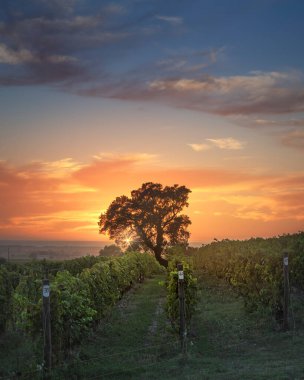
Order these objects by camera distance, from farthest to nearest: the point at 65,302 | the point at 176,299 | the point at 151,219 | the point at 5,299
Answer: the point at 151,219 < the point at 5,299 < the point at 176,299 < the point at 65,302

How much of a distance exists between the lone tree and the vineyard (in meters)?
46.5

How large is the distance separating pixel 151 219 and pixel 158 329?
56.5 meters

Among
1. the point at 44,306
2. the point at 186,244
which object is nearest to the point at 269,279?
the point at 44,306

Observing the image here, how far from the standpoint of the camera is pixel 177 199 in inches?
3091

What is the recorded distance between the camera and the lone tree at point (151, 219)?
77.5 metres

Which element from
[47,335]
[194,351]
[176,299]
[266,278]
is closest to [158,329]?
[176,299]

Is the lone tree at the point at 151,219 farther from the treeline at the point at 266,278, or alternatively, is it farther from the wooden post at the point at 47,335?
the wooden post at the point at 47,335

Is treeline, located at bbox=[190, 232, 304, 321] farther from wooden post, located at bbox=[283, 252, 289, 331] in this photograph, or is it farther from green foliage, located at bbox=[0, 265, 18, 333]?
green foliage, located at bbox=[0, 265, 18, 333]

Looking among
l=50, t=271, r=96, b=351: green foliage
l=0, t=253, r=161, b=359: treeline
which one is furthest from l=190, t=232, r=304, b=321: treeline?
l=50, t=271, r=96, b=351: green foliage

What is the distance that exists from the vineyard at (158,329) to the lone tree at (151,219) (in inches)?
1831

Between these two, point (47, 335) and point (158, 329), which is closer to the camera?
point (47, 335)

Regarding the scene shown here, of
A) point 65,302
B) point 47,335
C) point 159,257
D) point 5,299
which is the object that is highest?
point 65,302

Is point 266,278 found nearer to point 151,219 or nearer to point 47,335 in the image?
point 47,335

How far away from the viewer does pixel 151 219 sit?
253 ft
